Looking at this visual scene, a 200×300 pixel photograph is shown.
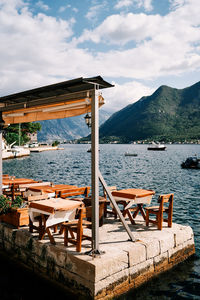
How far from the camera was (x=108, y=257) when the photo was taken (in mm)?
6004

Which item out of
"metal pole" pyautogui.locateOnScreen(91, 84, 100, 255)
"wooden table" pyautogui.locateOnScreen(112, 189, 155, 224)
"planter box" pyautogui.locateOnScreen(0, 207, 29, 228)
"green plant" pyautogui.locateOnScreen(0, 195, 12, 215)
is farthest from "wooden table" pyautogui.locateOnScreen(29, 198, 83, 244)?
"wooden table" pyautogui.locateOnScreen(112, 189, 155, 224)

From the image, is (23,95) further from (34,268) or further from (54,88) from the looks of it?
(34,268)

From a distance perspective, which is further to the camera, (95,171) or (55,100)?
(55,100)

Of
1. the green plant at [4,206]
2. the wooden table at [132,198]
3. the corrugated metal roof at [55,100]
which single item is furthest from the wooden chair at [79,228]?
the corrugated metal roof at [55,100]

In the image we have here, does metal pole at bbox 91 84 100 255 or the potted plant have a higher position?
metal pole at bbox 91 84 100 255

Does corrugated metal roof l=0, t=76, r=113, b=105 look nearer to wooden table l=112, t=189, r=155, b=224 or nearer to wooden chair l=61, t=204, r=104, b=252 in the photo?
wooden chair l=61, t=204, r=104, b=252

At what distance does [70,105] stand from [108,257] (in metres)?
3.84

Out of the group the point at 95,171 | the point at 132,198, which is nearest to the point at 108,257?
the point at 95,171

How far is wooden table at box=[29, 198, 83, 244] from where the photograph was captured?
22.2 feet

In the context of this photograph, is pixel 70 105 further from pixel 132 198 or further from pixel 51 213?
pixel 132 198

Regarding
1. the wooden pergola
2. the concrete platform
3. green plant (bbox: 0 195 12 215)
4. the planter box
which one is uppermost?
the wooden pergola

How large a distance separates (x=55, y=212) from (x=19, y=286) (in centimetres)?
212

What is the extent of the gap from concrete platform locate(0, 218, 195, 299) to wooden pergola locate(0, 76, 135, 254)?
0.45 m

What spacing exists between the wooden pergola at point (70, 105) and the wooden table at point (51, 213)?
1024 mm
